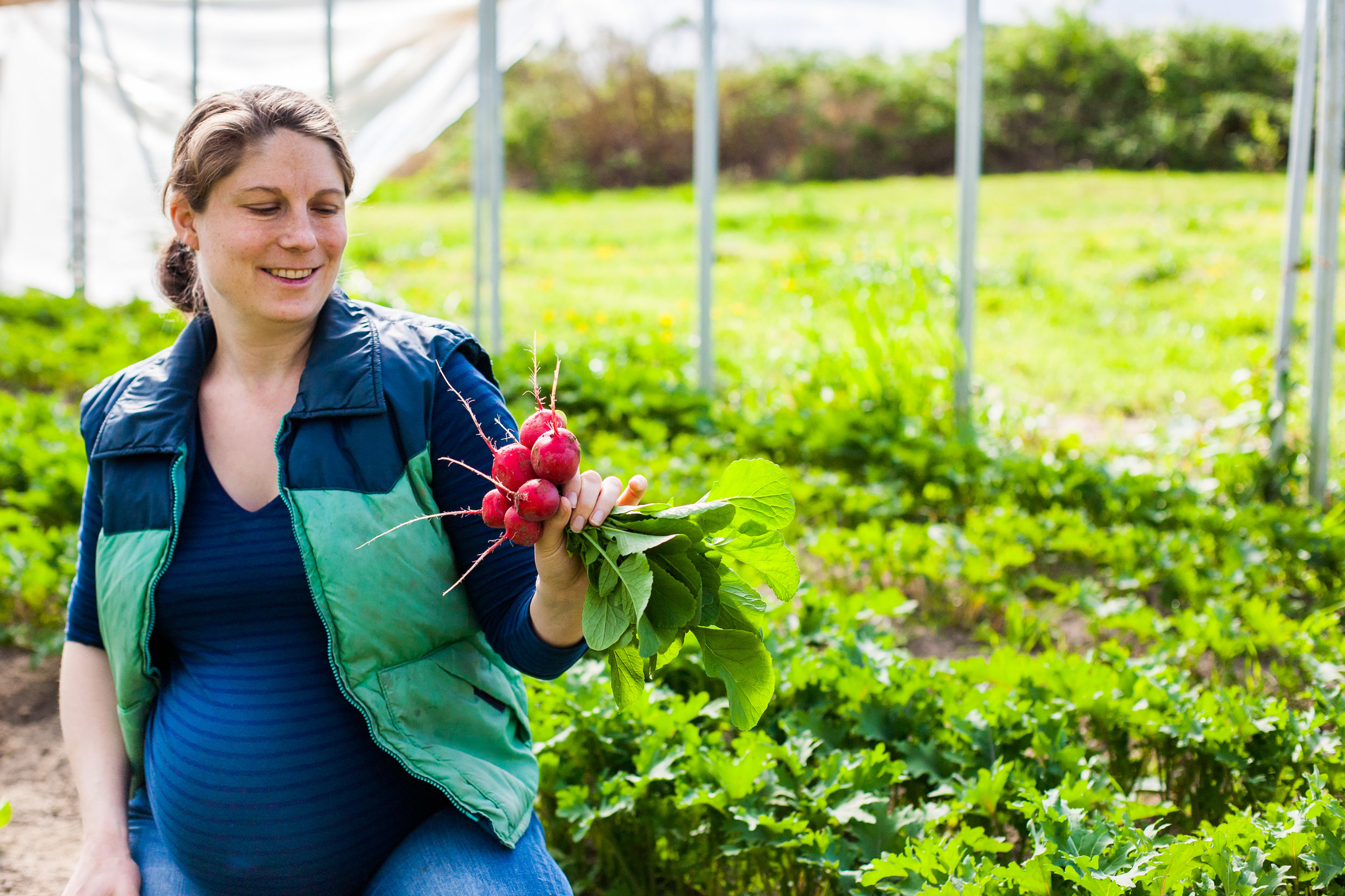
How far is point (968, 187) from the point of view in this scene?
4.40 m

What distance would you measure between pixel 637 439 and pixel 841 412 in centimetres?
83

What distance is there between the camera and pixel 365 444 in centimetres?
164

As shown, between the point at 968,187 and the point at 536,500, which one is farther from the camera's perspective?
the point at 968,187

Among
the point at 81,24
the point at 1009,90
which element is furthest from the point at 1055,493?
the point at 1009,90

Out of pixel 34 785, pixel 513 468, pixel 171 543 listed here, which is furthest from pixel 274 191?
pixel 34 785

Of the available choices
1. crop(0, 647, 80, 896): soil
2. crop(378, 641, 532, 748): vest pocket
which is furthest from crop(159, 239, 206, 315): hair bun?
crop(0, 647, 80, 896): soil

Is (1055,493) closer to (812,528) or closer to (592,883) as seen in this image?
(812,528)

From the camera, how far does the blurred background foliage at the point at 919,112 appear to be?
46.7ft

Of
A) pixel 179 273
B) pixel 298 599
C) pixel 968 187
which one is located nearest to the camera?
pixel 298 599

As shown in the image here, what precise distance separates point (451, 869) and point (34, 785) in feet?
5.79

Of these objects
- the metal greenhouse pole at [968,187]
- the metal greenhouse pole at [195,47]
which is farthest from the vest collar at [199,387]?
the metal greenhouse pole at [195,47]

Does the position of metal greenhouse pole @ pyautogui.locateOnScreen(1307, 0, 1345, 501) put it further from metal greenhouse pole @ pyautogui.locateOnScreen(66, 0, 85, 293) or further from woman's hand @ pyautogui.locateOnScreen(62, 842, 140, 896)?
metal greenhouse pole @ pyautogui.locateOnScreen(66, 0, 85, 293)

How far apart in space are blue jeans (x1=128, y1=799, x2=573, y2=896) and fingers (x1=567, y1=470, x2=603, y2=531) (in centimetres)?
51

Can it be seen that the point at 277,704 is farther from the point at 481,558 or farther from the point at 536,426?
the point at 536,426
